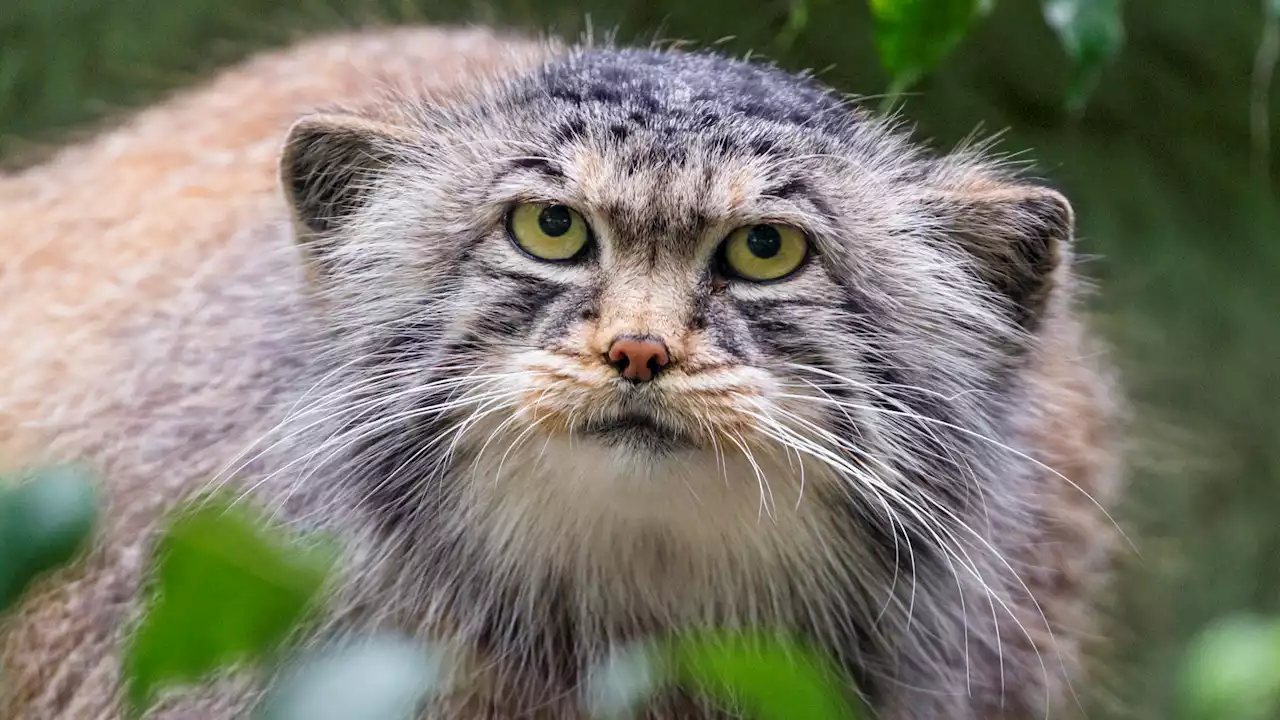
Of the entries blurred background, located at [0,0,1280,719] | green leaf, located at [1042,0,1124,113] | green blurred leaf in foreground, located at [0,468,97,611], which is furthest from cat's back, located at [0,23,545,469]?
green blurred leaf in foreground, located at [0,468,97,611]

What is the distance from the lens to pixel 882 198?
1.91m

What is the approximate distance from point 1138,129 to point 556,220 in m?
2.70

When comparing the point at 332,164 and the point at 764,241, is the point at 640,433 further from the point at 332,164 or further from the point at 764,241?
the point at 332,164

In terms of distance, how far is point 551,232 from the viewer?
5.64ft

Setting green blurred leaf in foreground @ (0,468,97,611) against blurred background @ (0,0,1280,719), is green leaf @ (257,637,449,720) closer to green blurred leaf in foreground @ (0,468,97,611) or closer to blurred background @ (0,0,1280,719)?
green blurred leaf in foreground @ (0,468,97,611)

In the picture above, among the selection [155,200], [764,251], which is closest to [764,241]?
[764,251]

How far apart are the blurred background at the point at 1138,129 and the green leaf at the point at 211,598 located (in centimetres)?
A: 303

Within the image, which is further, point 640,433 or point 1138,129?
point 1138,129

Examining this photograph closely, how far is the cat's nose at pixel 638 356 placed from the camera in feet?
5.03

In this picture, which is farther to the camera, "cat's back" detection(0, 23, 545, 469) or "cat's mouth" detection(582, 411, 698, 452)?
"cat's back" detection(0, 23, 545, 469)

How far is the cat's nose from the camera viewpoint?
153cm

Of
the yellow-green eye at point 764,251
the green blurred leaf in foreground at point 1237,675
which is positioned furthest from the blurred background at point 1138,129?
the green blurred leaf in foreground at point 1237,675

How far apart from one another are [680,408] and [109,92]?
2.69 metres

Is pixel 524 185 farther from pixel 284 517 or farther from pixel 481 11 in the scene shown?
pixel 481 11
